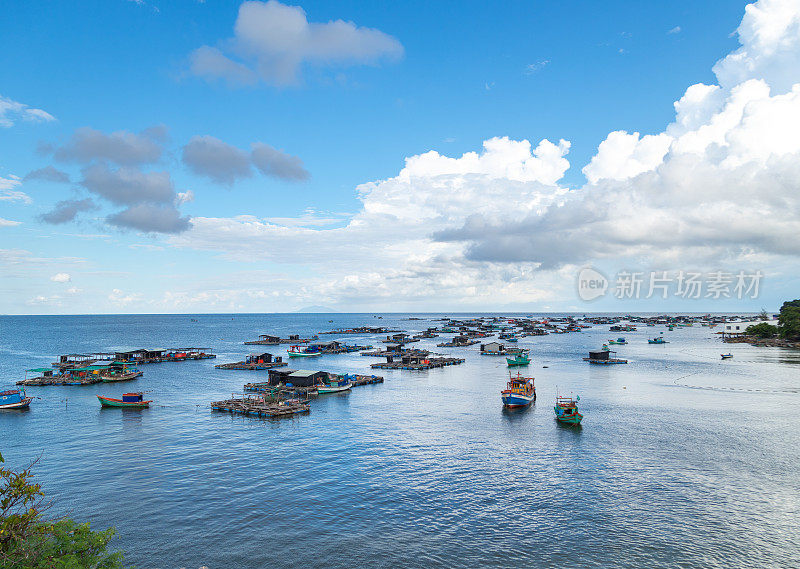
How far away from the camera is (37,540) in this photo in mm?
18859

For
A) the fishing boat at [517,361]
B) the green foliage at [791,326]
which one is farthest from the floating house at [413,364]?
the green foliage at [791,326]

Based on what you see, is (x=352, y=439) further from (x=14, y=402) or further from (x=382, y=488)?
(x=14, y=402)

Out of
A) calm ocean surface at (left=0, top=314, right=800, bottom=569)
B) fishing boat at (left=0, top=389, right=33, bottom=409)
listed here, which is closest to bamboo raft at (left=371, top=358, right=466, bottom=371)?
calm ocean surface at (left=0, top=314, right=800, bottom=569)

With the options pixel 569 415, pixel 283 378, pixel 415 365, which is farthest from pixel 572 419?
pixel 415 365

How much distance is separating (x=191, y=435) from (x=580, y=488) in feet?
141

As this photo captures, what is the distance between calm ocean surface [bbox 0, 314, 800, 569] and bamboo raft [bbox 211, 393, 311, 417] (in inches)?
91.2

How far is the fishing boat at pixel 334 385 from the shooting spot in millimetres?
85000

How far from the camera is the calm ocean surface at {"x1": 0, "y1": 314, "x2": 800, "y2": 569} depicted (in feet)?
98.9

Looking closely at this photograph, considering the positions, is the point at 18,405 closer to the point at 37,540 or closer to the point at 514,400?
the point at 37,540

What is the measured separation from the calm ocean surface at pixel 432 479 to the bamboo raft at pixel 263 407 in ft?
7.60

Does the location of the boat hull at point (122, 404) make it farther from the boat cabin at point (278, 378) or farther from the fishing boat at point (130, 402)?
the boat cabin at point (278, 378)

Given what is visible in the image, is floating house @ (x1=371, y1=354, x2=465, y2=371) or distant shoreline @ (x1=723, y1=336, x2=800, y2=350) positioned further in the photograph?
distant shoreline @ (x1=723, y1=336, x2=800, y2=350)

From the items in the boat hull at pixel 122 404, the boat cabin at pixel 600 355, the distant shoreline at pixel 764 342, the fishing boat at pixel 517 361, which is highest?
the distant shoreline at pixel 764 342

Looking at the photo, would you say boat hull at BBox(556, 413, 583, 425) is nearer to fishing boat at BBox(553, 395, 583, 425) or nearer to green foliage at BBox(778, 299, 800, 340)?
fishing boat at BBox(553, 395, 583, 425)
